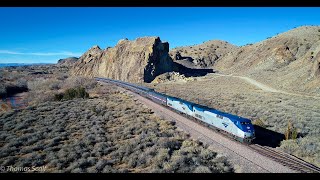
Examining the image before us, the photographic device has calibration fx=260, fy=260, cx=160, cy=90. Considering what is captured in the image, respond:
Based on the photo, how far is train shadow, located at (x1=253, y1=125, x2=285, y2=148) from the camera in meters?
24.2

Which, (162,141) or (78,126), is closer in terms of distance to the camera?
(162,141)

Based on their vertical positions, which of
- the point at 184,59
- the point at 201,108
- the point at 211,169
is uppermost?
the point at 184,59

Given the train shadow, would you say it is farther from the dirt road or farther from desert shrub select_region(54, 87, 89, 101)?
desert shrub select_region(54, 87, 89, 101)

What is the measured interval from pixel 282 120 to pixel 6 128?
3142 cm

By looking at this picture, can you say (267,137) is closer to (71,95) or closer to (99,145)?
(99,145)

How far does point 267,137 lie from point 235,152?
23.4ft

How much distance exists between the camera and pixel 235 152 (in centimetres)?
2094

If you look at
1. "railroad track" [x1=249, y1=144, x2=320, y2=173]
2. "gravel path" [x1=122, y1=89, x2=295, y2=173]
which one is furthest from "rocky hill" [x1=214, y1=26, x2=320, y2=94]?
"railroad track" [x1=249, y1=144, x2=320, y2=173]

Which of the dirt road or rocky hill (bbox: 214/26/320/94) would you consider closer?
the dirt road

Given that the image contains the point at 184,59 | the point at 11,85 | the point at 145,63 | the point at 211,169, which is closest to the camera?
the point at 211,169

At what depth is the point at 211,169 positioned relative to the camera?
17.5m

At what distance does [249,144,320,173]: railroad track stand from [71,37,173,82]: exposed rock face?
79.2 m
